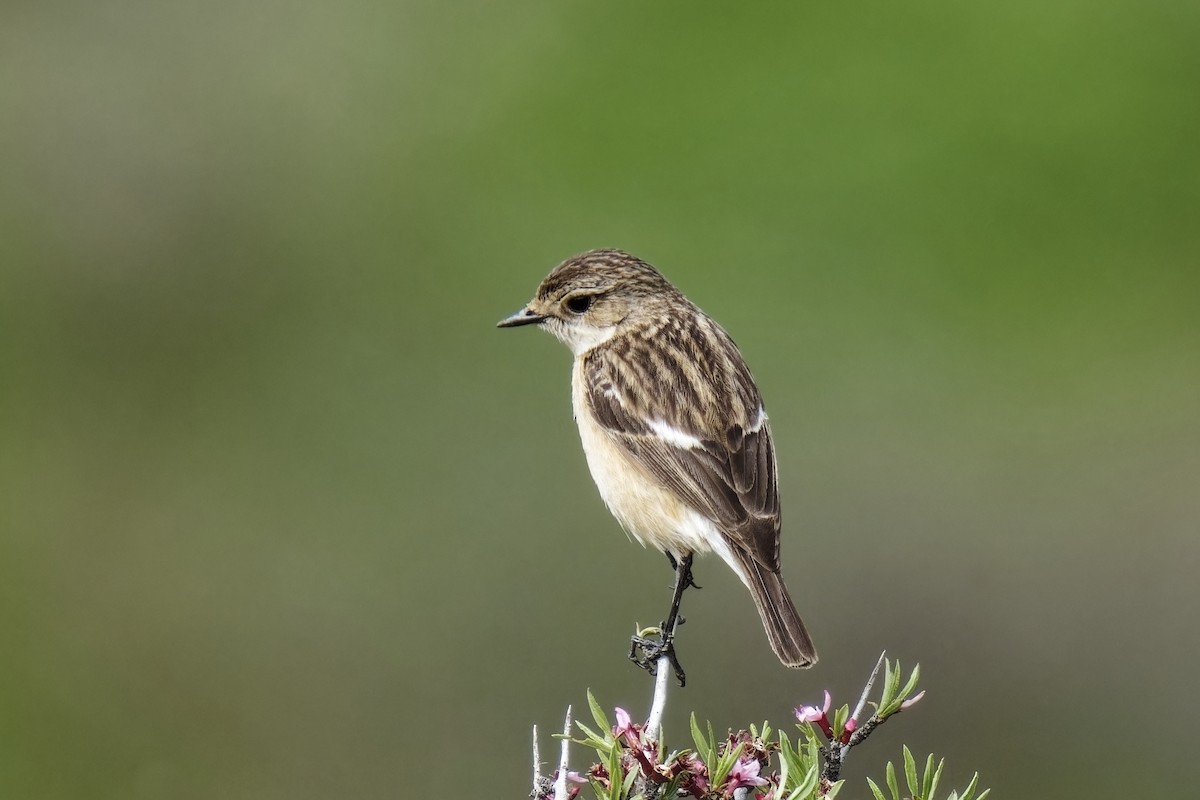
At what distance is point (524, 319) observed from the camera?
24.5ft

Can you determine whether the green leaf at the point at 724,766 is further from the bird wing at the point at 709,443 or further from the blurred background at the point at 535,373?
the blurred background at the point at 535,373

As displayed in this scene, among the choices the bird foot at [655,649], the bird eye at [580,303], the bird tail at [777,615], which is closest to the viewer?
the bird foot at [655,649]

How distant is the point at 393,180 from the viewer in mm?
16984

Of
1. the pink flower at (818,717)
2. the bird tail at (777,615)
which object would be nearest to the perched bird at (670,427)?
the bird tail at (777,615)

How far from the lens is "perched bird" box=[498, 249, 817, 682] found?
637 centimetres

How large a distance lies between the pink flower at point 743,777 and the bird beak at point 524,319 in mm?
3648

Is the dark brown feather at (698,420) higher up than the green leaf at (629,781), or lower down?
higher up

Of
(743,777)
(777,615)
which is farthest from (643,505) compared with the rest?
(743,777)

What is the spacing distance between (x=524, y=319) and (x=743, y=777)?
12.4 ft

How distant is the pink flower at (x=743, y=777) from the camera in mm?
3941

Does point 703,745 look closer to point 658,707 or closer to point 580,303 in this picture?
point 658,707

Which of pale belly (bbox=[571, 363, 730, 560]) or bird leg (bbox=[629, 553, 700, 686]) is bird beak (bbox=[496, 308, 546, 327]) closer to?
pale belly (bbox=[571, 363, 730, 560])

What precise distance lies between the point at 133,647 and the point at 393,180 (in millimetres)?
6138

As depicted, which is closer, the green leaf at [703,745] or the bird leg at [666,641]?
the green leaf at [703,745]
